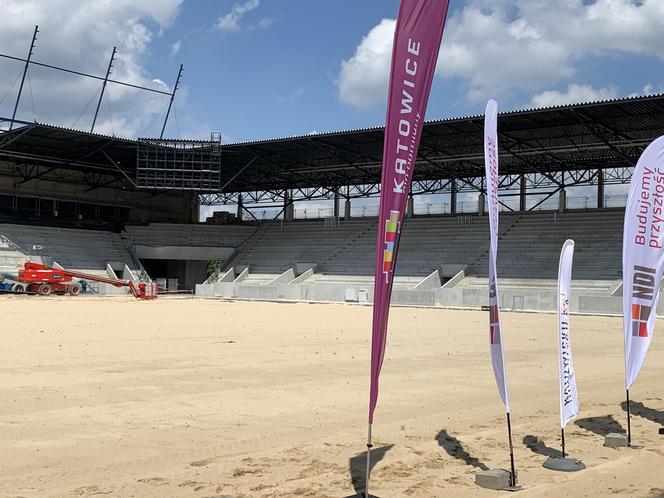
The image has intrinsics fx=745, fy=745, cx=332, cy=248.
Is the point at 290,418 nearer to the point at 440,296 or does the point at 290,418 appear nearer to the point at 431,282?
the point at 440,296

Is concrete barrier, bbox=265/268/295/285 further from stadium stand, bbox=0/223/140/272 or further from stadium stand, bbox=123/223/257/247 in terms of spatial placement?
stadium stand, bbox=0/223/140/272

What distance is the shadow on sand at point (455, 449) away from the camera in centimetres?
822

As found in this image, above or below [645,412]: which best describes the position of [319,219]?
above

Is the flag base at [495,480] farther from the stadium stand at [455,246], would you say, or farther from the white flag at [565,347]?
the stadium stand at [455,246]

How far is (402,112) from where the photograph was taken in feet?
20.2

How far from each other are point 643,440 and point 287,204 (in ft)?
208

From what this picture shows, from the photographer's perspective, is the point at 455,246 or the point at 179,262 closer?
the point at 455,246

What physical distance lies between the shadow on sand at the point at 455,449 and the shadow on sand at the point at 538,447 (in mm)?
875

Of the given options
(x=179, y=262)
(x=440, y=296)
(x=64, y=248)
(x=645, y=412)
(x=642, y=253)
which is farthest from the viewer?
(x=179, y=262)

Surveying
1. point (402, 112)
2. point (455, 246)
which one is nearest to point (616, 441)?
point (402, 112)

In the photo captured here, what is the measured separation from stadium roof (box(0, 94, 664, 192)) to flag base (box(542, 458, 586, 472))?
33.7 metres

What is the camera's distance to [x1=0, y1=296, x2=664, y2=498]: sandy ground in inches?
287

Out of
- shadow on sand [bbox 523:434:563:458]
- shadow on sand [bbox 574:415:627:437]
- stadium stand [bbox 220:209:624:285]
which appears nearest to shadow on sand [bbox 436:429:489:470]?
shadow on sand [bbox 523:434:563:458]

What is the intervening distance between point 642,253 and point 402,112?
5157 millimetres
